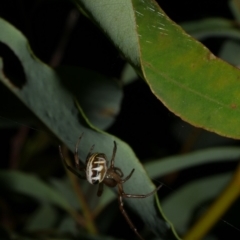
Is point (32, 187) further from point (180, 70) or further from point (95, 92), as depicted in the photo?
point (180, 70)

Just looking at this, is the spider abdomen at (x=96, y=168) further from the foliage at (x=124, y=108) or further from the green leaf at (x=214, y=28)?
the green leaf at (x=214, y=28)

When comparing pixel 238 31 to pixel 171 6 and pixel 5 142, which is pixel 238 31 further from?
pixel 5 142

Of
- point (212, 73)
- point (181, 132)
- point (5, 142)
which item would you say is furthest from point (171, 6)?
point (212, 73)

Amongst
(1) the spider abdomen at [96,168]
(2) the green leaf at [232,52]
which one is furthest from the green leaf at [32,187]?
(2) the green leaf at [232,52]

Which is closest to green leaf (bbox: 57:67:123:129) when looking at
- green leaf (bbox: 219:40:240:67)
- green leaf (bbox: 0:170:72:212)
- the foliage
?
the foliage

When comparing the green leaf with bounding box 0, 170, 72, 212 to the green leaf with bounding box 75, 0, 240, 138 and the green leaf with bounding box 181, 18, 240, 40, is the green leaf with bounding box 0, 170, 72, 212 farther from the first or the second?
the green leaf with bounding box 75, 0, 240, 138

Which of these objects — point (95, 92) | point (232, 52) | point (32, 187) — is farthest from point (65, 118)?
point (232, 52)
